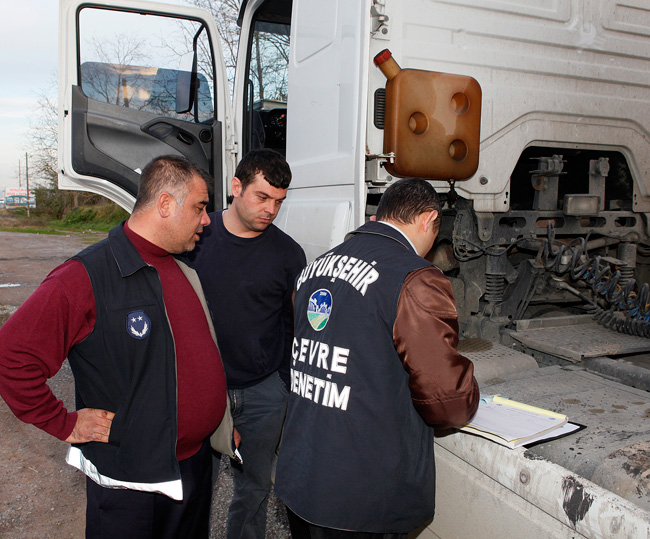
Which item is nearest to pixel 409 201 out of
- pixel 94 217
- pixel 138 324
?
pixel 138 324

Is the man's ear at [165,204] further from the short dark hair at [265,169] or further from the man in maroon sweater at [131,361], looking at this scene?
the short dark hair at [265,169]

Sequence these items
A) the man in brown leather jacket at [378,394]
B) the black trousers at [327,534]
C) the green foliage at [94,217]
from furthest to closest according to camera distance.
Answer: the green foliage at [94,217] → the black trousers at [327,534] → the man in brown leather jacket at [378,394]

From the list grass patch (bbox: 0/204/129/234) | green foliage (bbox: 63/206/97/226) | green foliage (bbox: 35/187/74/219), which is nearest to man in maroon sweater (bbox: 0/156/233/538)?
grass patch (bbox: 0/204/129/234)

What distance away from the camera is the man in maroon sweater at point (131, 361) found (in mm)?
1562

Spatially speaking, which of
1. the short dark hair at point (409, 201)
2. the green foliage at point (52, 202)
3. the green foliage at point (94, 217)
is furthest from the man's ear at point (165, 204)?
the green foliage at point (52, 202)

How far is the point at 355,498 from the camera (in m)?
1.55

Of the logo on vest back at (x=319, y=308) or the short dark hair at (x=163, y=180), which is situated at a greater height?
the short dark hair at (x=163, y=180)

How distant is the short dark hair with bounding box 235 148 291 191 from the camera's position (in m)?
2.38

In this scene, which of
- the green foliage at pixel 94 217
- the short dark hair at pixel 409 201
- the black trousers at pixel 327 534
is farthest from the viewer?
the green foliage at pixel 94 217

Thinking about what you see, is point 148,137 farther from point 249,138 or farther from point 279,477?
point 279,477

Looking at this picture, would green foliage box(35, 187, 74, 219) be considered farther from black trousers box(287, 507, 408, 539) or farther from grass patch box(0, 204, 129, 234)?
black trousers box(287, 507, 408, 539)

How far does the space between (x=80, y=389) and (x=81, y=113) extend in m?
2.33

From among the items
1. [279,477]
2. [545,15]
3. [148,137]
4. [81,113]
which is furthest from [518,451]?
[81,113]

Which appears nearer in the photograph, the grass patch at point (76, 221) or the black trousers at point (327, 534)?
the black trousers at point (327, 534)
